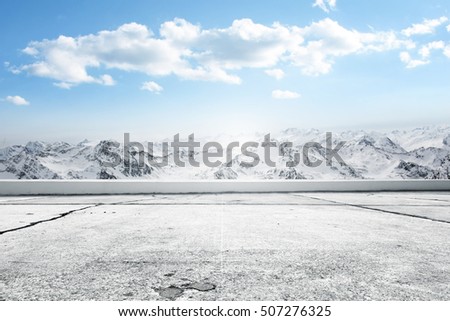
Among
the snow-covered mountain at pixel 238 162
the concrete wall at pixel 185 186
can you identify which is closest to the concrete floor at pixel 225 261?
the concrete wall at pixel 185 186

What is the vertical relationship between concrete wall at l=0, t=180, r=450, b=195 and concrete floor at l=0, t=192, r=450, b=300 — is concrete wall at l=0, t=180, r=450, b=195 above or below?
below

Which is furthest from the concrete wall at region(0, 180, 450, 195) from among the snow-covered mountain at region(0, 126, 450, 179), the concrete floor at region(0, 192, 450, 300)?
the snow-covered mountain at region(0, 126, 450, 179)

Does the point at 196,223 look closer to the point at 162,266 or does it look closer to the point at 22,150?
the point at 162,266

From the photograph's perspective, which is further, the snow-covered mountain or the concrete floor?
the snow-covered mountain

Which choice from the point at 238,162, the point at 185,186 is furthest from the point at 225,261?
the point at 238,162

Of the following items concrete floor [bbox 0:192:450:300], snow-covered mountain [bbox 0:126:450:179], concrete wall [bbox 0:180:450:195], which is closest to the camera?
concrete floor [bbox 0:192:450:300]

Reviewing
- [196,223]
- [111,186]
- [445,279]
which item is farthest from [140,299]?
[111,186]

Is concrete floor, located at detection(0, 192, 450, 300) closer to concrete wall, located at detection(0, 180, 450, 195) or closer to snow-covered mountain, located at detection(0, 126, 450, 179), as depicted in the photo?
concrete wall, located at detection(0, 180, 450, 195)
